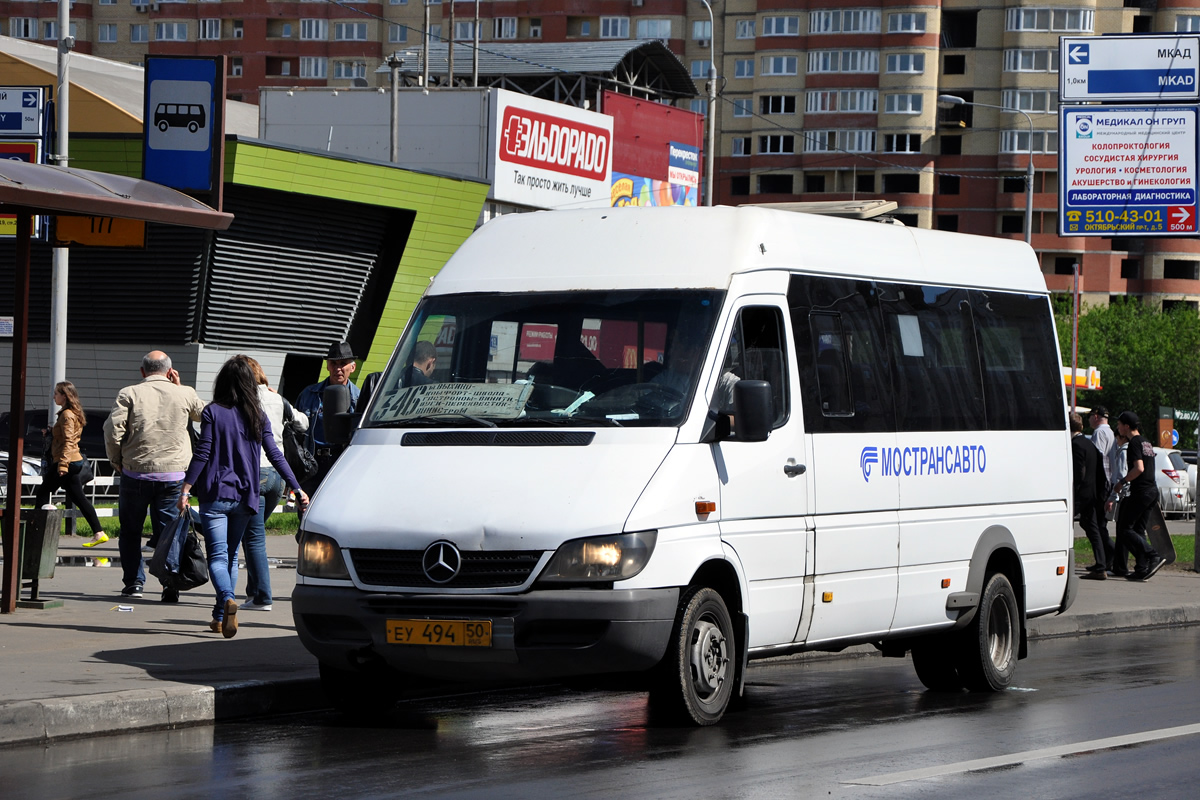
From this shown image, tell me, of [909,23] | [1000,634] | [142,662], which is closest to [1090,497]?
[1000,634]

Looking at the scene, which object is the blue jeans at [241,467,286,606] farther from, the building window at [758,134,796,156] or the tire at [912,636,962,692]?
the building window at [758,134,796,156]

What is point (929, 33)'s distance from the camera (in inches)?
4048

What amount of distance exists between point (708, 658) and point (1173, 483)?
32.1 meters

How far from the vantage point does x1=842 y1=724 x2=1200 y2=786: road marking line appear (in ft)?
24.0

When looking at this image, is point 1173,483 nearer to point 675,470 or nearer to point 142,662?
point 142,662

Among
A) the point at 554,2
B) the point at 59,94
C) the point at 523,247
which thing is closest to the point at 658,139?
the point at 59,94

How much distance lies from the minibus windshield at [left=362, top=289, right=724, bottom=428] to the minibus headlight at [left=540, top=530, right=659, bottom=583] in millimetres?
728

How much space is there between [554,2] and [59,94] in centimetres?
8573

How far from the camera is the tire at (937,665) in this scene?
427 inches

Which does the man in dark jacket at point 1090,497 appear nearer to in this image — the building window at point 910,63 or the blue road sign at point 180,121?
the blue road sign at point 180,121

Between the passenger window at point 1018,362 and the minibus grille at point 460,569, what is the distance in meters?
3.95

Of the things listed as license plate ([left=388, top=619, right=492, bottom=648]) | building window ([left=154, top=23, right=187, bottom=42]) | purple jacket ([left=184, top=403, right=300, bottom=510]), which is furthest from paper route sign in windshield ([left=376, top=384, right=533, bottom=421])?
building window ([left=154, top=23, right=187, bottom=42])

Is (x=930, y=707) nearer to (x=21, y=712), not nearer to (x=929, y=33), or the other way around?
(x=21, y=712)

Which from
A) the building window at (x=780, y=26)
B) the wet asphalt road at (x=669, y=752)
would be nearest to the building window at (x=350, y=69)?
the building window at (x=780, y=26)
